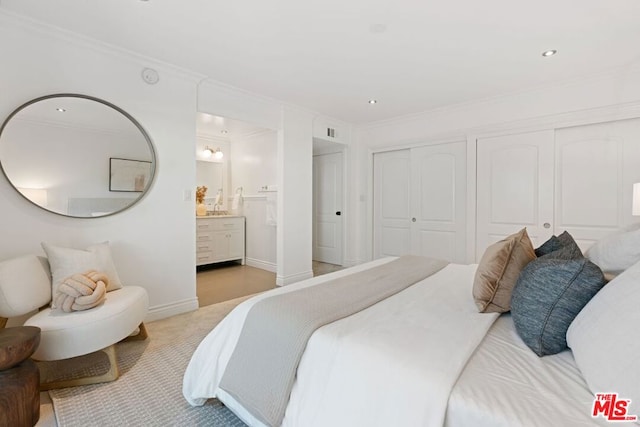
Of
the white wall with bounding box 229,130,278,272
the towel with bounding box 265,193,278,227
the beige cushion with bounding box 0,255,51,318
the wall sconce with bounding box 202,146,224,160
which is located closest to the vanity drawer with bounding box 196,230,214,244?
the white wall with bounding box 229,130,278,272

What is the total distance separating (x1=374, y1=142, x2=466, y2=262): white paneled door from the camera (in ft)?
13.7

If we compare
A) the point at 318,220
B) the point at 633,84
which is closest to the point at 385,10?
the point at 633,84

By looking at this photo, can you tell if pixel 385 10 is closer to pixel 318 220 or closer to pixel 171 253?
pixel 171 253

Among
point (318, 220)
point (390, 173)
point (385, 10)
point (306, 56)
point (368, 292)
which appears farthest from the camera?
point (318, 220)

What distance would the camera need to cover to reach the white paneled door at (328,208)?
17.6 feet

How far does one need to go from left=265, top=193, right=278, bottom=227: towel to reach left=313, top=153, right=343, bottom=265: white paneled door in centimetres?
116

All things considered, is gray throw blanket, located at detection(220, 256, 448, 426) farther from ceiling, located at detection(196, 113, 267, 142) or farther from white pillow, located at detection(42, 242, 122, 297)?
ceiling, located at detection(196, 113, 267, 142)

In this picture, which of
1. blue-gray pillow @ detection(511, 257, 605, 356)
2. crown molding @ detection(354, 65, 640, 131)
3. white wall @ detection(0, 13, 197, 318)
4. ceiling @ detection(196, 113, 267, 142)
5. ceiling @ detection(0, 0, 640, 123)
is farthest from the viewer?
ceiling @ detection(196, 113, 267, 142)

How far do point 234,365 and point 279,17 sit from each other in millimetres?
2247

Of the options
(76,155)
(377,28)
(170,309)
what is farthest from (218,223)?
(377,28)

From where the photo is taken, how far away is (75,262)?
2.11 m

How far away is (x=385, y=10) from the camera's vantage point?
207cm

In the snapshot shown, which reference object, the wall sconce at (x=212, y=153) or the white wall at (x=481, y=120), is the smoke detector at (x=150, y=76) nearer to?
the wall sconce at (x=212, y=153)

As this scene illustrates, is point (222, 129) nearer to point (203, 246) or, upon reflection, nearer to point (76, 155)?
point (203, 246)
